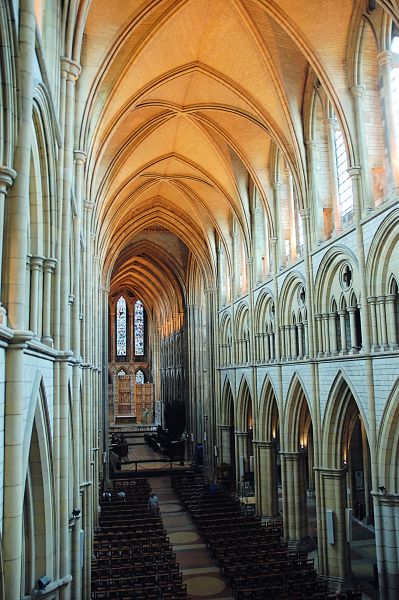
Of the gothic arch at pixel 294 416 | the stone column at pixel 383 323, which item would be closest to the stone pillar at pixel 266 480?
the gothic arch at pixel 294 416

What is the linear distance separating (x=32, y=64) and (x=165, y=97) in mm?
18642

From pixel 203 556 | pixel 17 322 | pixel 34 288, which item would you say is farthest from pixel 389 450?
pixel 17 322

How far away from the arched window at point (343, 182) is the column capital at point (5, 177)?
1443 cm

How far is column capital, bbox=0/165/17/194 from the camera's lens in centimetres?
602

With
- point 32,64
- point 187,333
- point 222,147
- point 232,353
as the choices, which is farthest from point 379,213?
point 187,333

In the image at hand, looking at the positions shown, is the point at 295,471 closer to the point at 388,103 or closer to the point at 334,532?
the point at 334,532

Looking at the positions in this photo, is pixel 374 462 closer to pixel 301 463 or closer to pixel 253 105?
pixel 301 463

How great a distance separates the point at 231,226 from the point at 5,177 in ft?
92.0

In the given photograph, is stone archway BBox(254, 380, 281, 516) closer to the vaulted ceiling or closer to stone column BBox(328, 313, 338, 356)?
stone column BBox(328, 313, 338, 356)

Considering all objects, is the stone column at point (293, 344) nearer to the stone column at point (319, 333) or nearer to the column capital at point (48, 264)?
the stone column at point (319, 333)

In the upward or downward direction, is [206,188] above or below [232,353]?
above

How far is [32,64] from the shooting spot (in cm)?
680

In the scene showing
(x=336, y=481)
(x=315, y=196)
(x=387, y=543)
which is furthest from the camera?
(x=315, y=196)

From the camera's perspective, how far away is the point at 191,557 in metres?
21.7
